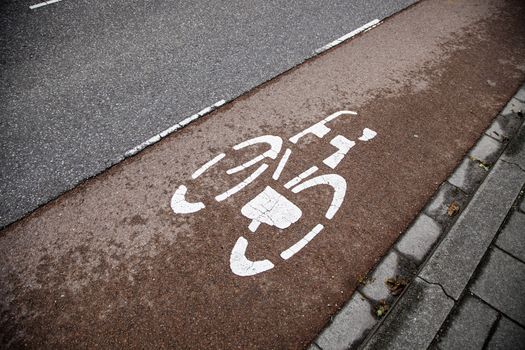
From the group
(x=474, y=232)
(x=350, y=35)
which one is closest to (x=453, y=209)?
(x=474, y=232)

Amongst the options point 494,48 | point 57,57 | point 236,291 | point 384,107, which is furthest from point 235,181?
point 494,48

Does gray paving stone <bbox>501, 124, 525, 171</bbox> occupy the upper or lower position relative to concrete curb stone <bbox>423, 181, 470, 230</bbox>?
upper

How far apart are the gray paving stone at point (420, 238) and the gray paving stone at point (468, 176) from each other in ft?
2.21

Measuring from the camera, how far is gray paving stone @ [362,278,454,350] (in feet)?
8.30

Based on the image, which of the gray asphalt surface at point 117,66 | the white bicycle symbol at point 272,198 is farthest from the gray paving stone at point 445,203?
the gray asphalt surface at point 117,66

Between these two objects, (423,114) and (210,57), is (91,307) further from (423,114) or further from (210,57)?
(423,114)

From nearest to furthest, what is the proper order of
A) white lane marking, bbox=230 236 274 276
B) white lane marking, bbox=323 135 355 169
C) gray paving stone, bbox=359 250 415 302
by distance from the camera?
gray paving stone, bbox=359 250 415 302
white lane marking, bbox=230 236 274 276
white lane marking, bbox=323 135 355 169

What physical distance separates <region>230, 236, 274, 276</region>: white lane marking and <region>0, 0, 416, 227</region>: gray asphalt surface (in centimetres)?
192

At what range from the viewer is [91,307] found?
275 centimetres

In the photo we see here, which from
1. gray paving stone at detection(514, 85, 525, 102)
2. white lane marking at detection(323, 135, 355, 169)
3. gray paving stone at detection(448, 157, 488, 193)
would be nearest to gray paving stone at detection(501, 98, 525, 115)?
gray paving stone at detection(514, 85, 525, 102)

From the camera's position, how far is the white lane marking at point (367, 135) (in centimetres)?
404

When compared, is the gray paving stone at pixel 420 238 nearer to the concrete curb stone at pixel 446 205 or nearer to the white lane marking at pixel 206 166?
the concrete curb stone at pixel 446 205

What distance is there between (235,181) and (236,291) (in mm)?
1205

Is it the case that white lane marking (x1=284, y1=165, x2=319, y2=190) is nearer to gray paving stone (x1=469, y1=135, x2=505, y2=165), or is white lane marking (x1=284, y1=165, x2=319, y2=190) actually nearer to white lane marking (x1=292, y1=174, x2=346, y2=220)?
white lane marking (x1=292, y1=174, x2=346, y2=220)
